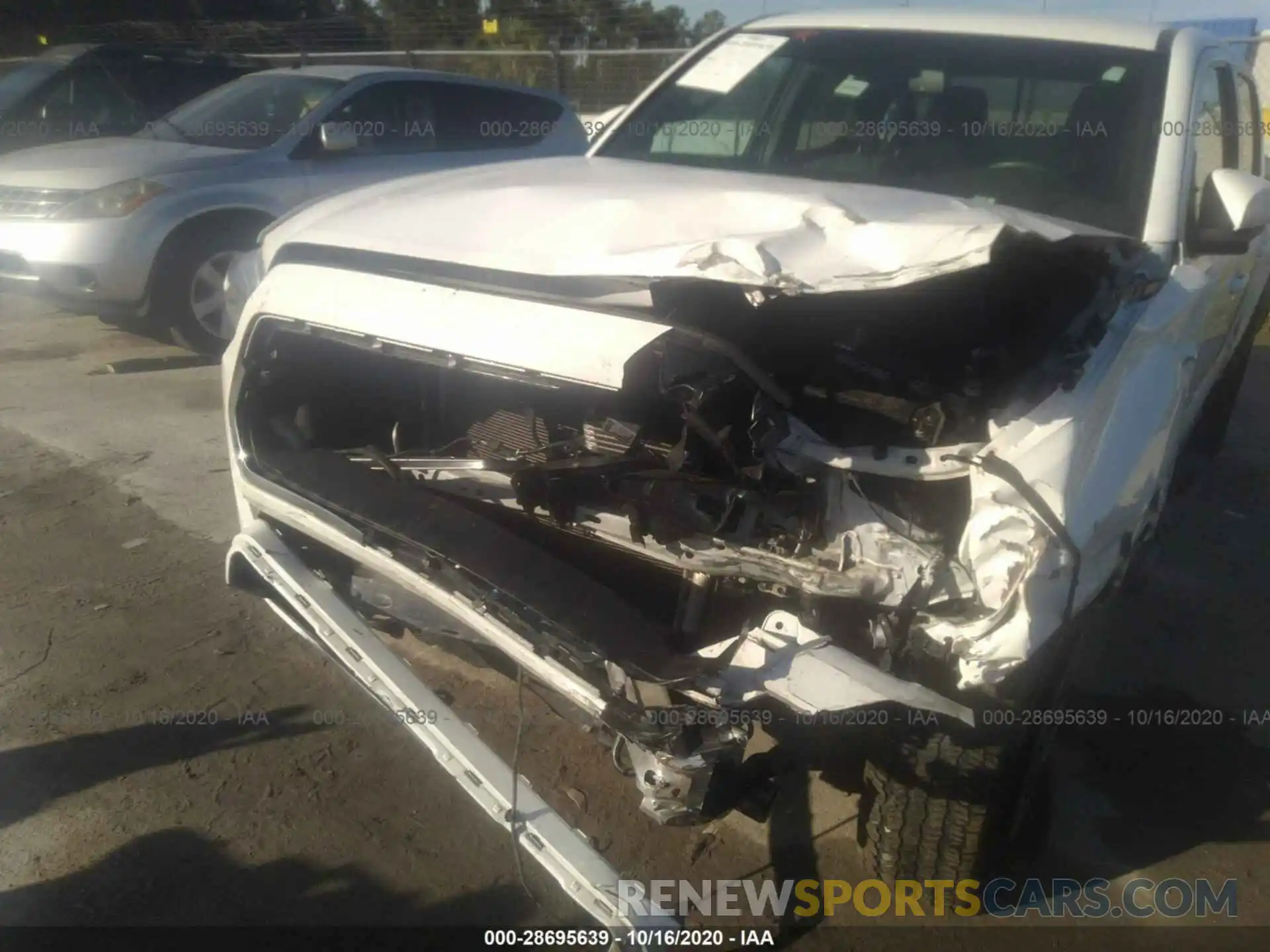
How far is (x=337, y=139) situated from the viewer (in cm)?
601

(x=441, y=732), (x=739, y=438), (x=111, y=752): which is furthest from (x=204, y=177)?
(x=739, y=438)

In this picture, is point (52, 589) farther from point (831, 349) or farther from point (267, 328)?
point (831, 349)

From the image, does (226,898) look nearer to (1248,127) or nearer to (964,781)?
(964,781)

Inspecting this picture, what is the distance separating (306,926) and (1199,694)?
2.76 m

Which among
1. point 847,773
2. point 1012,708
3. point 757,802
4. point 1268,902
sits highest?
point 1012,708

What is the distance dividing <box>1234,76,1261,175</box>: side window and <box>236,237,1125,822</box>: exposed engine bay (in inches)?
94.3

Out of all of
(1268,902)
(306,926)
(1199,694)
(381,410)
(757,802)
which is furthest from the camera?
(1199,694)

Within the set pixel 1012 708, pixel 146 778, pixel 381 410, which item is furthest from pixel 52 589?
pixel 1012 708

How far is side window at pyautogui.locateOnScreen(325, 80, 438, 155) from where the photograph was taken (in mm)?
6941

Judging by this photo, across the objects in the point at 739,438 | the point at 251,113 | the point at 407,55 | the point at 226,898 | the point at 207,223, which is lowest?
the point at 226,898

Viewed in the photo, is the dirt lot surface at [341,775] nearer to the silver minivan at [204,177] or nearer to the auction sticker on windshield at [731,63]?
the auction sticker on windshield at [731,63]

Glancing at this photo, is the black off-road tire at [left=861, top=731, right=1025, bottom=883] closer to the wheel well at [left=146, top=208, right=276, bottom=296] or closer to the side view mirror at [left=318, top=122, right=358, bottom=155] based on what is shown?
the side view mirror at [left=318, top=122, right=358, bottom=155]

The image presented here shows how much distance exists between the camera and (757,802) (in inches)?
77.7

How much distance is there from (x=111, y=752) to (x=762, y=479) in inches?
80.3
